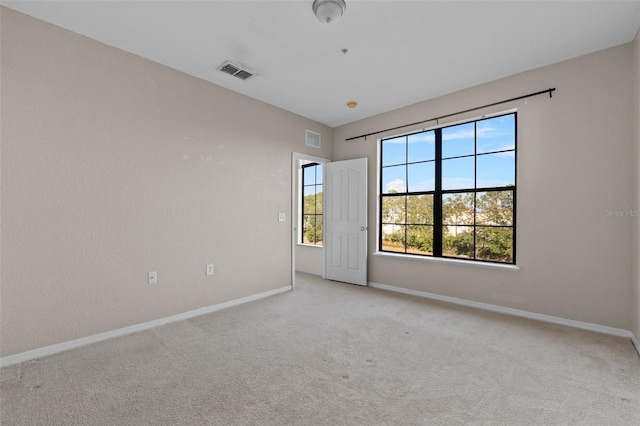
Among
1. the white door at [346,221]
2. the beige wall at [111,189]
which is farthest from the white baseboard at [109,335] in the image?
the white door at [346,221]

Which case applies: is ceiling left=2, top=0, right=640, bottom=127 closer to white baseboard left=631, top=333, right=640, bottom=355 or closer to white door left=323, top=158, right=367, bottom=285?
white door left=323, top=158, right=367, bottom=285

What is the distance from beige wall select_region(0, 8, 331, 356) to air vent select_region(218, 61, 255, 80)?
424 millimetres

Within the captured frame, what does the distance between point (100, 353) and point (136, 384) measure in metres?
0.73

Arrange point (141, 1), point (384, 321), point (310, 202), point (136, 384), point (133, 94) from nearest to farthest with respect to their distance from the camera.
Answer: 1. point (136, 384)
2. point (141, 1)
3. point (133, 94)
4. point (384, 321)
5. point (310, 202)

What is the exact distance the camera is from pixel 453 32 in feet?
8.68

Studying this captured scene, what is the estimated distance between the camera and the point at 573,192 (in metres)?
3.09

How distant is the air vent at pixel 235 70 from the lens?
317 centimetres

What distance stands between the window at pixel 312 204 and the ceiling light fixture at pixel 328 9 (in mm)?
3627

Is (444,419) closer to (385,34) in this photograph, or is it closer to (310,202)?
(385,34)

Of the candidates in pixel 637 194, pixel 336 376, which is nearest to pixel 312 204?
pixel 336 376

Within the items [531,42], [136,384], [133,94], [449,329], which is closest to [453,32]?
[531,42]

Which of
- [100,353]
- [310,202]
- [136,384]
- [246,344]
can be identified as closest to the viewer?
[136,384]

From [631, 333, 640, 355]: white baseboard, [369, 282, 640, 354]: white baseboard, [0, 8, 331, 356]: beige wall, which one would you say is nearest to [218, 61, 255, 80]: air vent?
[0, 8, 331, 356]: beige wall

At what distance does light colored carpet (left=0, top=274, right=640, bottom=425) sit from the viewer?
1745mm
